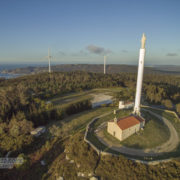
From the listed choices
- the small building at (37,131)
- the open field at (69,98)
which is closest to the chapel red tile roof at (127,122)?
the small building at (37,131)

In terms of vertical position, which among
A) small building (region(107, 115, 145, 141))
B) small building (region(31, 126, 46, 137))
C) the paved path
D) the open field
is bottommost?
small building (region(31, 126, 46, 137))

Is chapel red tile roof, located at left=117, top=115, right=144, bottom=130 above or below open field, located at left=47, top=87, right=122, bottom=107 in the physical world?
above

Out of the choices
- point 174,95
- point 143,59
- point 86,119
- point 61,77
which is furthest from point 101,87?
point 143,59

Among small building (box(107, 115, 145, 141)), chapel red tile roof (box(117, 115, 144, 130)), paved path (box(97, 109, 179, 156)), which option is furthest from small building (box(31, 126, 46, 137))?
chapel red tile roof (box(117, 115, 144, 130))

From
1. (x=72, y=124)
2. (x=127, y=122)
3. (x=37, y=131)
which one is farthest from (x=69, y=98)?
(x=127, y=122)

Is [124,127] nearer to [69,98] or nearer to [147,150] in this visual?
[147,150]

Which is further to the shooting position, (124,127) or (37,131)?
(37,131)

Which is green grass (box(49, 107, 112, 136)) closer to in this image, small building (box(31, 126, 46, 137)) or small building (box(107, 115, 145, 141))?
small building (box(31, 126, 46, 137))

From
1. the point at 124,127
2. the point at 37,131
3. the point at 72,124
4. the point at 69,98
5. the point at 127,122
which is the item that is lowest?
the point at 37,131

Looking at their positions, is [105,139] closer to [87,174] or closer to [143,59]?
[87,174]
